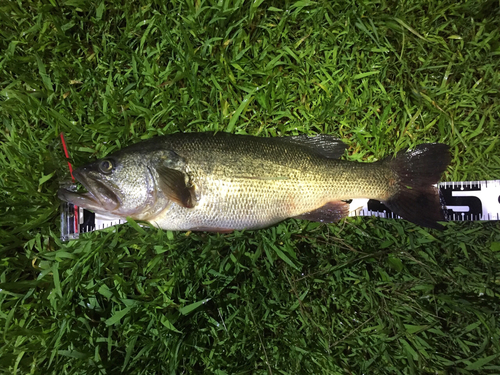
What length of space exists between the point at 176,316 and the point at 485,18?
162 inches

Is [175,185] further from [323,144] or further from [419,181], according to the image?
[419,181]

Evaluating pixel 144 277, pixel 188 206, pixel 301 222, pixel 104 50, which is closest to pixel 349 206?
pixel 301 222

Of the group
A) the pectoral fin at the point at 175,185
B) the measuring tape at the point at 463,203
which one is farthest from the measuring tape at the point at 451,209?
the pectoral fin at the point at 175,185

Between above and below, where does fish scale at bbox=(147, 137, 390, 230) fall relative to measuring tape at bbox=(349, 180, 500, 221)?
above

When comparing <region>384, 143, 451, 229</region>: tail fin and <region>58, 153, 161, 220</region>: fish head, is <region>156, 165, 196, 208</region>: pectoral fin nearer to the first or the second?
<region>58, 153, 161, 220</region>: fish head

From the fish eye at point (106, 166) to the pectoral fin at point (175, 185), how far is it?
1.30 feet

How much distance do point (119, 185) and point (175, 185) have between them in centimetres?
48

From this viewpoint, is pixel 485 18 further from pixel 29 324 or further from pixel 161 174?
pixel 29 324

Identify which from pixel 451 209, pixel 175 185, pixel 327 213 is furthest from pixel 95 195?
pixel 451 209

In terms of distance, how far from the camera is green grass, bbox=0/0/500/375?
2.55 metres

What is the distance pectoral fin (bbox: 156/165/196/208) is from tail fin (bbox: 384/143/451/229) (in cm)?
183

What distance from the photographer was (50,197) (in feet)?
8.99

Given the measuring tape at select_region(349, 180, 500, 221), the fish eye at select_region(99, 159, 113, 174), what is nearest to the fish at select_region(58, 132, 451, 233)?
the fish eye at select_region(99, 159, 113, 174)

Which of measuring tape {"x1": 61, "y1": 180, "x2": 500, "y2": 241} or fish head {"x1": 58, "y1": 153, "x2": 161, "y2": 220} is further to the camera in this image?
measuring tape {"x1": 61, "y1": 180, "x2": 500, "y2": 241}
